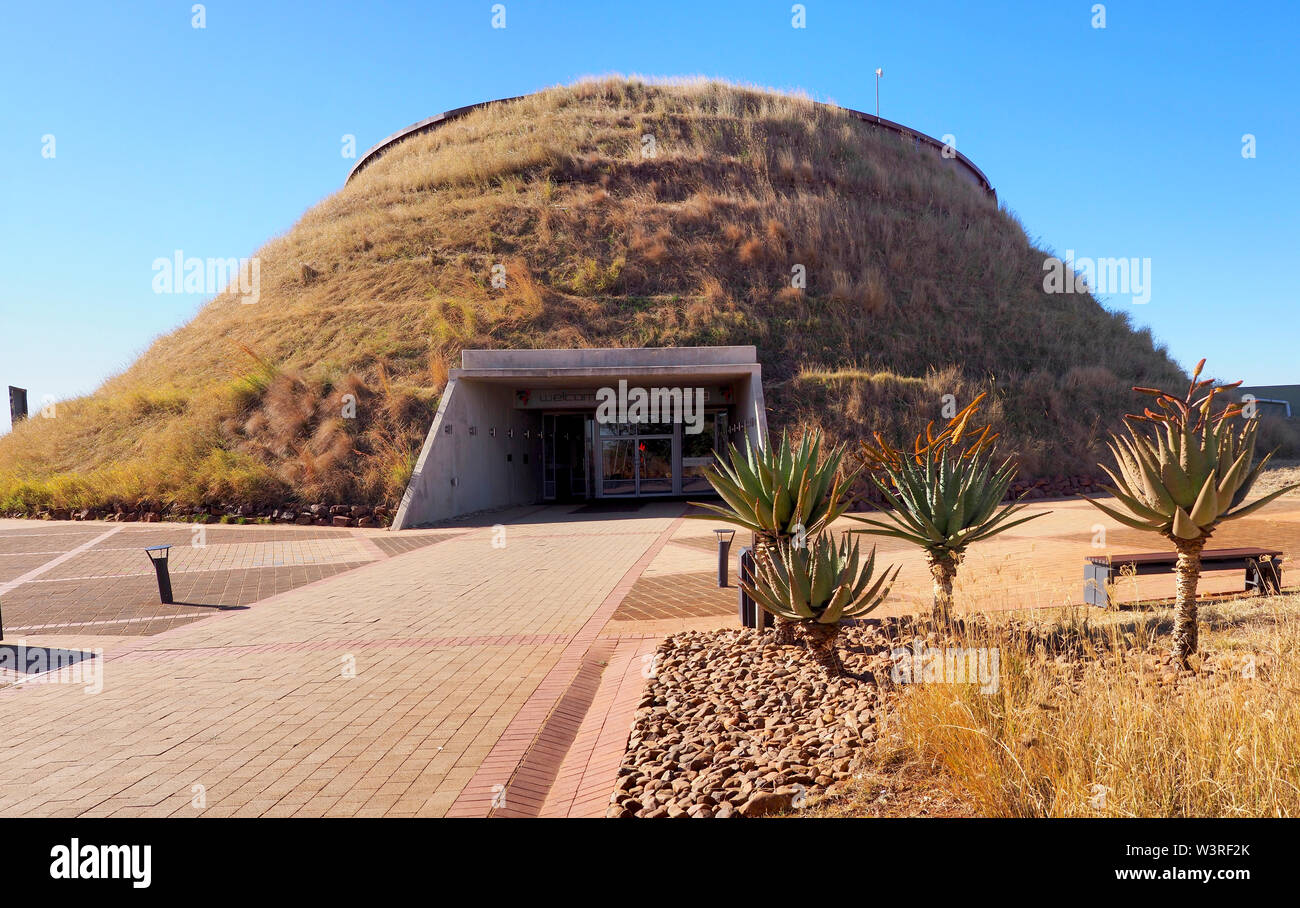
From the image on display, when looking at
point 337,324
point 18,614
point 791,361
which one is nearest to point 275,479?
point 337,324

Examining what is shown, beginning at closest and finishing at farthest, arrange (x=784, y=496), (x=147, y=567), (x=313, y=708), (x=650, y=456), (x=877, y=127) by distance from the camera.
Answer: (x=313, y=708) < (x=784, y=496) < (x=147, y=567) < (x=650, y=456) < (x=877, y=127)

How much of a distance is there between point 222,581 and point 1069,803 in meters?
10.6

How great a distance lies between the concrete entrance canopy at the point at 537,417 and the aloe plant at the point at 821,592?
9.89 metres

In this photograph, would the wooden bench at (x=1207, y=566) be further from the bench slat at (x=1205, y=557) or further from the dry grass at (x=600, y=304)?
the dry grass at (x=600, y=304)

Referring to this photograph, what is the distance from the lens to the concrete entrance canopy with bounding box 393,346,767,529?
17750 mm

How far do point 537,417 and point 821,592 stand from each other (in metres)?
Answer: 21.2

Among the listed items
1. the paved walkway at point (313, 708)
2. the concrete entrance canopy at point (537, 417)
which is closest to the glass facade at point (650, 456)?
the concrete entrance canopy at point (537, 417)

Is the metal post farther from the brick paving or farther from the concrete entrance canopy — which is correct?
the concrete entrance canopy

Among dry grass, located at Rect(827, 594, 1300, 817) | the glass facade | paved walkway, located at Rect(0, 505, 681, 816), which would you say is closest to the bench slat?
dry grass, located at Rect(827, 594, 1300, 817)

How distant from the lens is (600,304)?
2398cm

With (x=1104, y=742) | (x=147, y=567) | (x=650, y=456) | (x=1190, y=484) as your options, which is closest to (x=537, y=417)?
(x=650, y=456)

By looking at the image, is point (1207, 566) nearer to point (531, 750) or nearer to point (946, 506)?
point (946, 506)

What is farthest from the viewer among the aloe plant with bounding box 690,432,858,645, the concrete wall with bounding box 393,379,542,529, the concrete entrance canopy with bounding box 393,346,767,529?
the concrete entrance canopy with bounding box 393,346,767,529

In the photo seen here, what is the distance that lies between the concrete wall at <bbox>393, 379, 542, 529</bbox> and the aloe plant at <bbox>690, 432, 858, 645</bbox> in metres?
12.0
